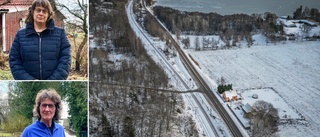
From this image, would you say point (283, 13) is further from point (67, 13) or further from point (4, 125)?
point (4, 125)

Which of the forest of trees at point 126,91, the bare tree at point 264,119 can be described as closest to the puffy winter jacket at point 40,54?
the forest of trees at point 126,91

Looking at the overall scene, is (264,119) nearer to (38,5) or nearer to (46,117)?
(38,5)

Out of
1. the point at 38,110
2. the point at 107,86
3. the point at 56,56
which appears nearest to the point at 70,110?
the point at 56,56

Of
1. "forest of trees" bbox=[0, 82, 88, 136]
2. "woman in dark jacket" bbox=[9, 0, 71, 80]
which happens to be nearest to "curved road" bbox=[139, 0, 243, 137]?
"forest of trees" bbox=[0, 82, 88, 136]

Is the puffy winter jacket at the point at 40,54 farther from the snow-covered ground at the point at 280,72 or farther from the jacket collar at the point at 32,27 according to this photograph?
the snow-covered ground at the point at 280,72

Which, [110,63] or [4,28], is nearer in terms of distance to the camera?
[4,28]

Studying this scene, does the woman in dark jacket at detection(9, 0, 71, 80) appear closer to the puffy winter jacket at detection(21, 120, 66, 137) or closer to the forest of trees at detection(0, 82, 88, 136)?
the forest of trees at detection(0, 82, 88, 136)
